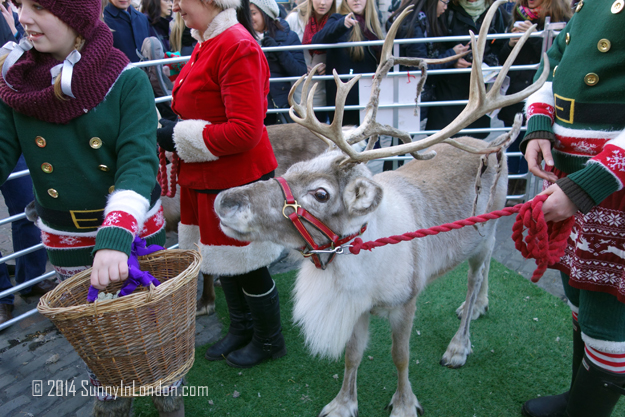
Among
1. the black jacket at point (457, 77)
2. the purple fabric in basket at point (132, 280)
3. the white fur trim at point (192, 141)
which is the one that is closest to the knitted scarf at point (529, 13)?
the black jacket at point (457, 77)

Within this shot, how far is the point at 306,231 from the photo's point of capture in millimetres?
2068

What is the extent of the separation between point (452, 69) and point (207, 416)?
4.57m

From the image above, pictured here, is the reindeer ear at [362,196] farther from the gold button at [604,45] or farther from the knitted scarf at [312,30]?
the knitted scarf at [312,30]

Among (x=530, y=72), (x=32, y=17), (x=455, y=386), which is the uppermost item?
(x=32, y=17)

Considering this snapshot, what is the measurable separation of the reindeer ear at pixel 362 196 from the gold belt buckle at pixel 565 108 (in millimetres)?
902

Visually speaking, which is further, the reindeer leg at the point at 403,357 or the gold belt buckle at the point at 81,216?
the reindeer leg at the point at 403,357

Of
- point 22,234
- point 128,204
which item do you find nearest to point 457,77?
point 128,204

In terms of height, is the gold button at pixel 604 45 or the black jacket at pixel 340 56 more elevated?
the gold button at pixel 604 45

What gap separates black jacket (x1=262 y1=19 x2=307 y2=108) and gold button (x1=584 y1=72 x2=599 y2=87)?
3.99 meters

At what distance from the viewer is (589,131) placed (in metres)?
1.79

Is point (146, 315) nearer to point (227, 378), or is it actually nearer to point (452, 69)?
point (227, 378)

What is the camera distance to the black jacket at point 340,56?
5027 millimetres

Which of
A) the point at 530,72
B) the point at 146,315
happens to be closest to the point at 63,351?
the point at 146,315

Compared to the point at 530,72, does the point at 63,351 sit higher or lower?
lower
